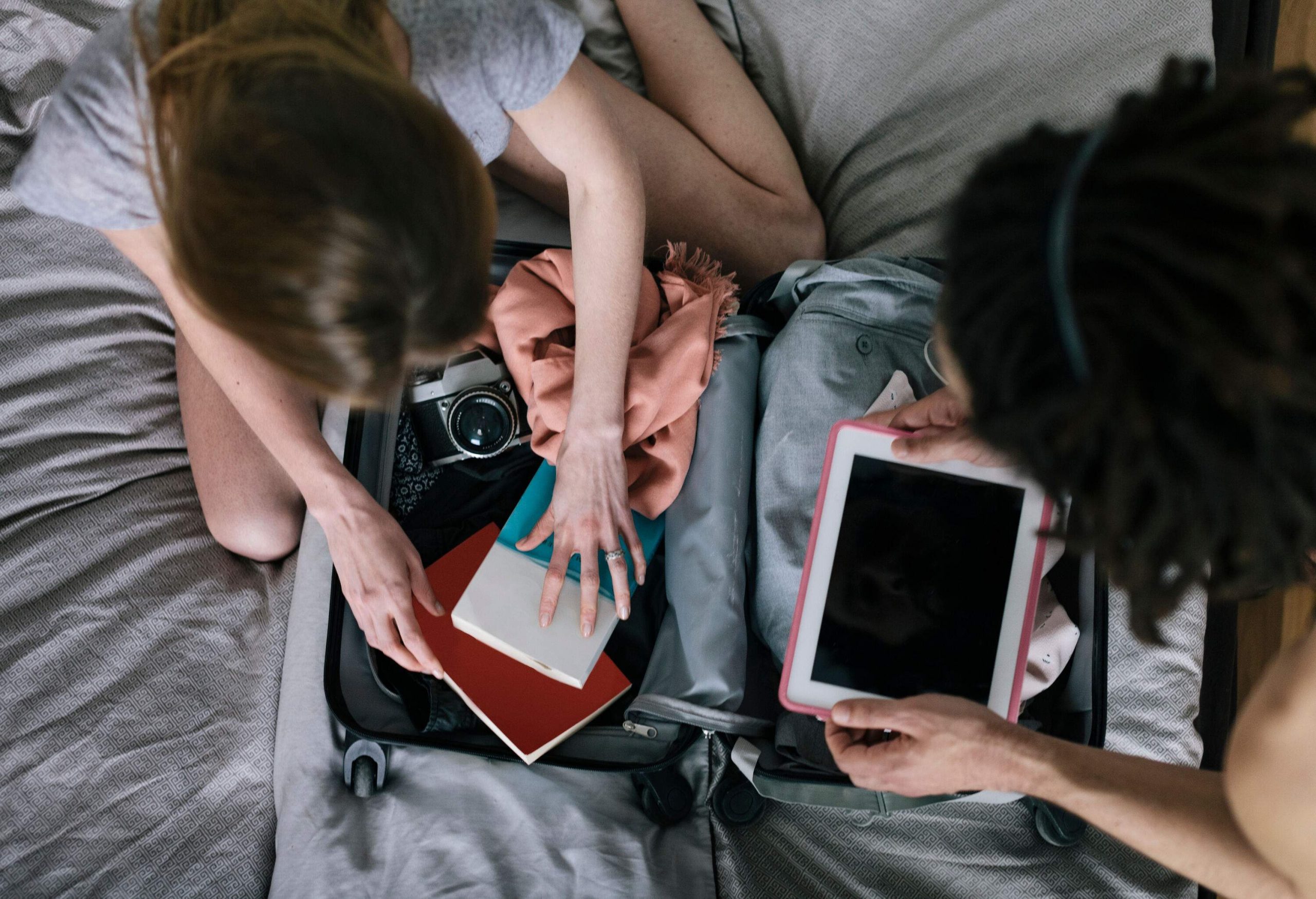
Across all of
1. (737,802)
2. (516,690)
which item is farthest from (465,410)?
(737,802)

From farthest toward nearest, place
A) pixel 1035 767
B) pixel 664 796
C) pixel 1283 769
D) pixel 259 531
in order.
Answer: pixel 259 531, pixel 664 796, pixel 1035 767, pixel 1283 769

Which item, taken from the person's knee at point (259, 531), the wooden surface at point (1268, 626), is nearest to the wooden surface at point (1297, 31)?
the wooden surface at point (1268, 626)


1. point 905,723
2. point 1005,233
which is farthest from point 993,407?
point 905,723

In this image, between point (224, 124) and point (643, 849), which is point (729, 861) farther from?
point (224, 124)

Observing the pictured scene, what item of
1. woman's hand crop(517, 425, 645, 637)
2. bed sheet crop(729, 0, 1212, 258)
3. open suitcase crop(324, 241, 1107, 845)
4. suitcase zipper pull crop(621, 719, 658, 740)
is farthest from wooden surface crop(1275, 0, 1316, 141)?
suitcase zipper pull crop(621, 719, 658, 740)

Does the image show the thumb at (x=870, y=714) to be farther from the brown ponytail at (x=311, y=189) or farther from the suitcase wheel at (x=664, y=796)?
the brown ponytail at (x=311, y=189)

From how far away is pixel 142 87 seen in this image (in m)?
0.56

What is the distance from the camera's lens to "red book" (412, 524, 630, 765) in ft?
2.52

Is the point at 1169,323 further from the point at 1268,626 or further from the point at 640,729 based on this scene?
the point at 1268,626

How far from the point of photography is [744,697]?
82 centimetres

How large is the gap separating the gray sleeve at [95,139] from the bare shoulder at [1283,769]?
0.83 metres

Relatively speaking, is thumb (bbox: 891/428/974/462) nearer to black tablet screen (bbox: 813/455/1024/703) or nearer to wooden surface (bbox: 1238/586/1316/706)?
black tablet screen (bbox: 813/455/1024/703)

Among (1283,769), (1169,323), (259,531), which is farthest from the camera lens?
(259,531)

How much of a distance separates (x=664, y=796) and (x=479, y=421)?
0.43 metres
